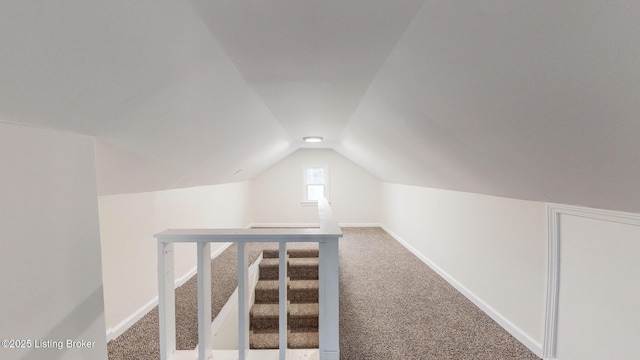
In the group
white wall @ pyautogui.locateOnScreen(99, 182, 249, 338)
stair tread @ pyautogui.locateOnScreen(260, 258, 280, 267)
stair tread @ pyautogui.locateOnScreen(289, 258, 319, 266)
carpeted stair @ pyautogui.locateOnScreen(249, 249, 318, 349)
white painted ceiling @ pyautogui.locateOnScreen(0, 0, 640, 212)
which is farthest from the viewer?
stair tread @ pyautogui.locateOnScreen(260, 258, 280, 267)

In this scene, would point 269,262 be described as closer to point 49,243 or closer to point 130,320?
point 130,320

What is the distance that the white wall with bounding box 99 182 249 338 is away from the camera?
2.01 m

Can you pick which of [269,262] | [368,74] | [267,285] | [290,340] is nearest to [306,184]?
[269,262]

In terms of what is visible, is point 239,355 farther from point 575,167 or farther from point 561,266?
point 561,266

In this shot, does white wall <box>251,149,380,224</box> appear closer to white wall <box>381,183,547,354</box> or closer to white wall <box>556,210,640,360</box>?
white wall <box>381,183,547,354</box>

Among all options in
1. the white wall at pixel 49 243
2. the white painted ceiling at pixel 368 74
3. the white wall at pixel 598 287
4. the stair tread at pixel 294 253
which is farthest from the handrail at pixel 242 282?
the stair tread at pixel 294 253

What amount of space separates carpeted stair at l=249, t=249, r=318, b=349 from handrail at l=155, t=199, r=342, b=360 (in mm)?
1772

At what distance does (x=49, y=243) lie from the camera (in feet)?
3.06

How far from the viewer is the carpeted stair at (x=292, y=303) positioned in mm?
3023

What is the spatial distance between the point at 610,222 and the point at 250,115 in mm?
2414

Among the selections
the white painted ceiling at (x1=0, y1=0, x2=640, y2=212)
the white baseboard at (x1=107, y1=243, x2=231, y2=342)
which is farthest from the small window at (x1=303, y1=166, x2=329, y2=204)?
the white painted ceiling at (x1=0, y1=0, x2=640, y2=212)

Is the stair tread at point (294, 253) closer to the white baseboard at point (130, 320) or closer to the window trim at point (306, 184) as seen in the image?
the white baseboard at point (130, 320)

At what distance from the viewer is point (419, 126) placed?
1.86 m

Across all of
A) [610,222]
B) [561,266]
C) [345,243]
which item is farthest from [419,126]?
[345,243]
